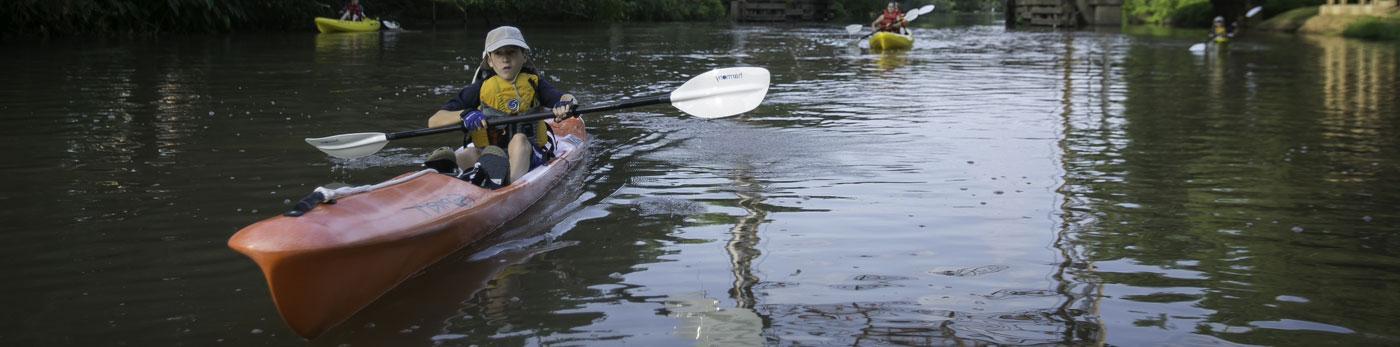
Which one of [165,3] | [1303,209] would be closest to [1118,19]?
[165,3]

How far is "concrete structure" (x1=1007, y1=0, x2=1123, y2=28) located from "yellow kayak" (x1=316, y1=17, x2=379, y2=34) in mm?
24582

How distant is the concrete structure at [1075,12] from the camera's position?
4673 cm

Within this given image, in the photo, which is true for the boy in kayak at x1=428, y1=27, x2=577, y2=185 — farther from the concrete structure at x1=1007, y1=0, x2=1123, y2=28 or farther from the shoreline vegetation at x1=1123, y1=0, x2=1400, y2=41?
the concrete structure at x1=1007, y1=0, x2=1123, y2=28

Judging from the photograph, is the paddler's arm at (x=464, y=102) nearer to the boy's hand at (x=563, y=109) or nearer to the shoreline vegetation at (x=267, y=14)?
the boy's hand at (x=563, y=109)

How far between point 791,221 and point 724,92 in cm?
151

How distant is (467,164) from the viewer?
24.7 feet

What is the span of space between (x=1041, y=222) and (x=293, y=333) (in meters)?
4.17

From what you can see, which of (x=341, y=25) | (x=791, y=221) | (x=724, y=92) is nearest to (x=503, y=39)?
(x=724, y=92)

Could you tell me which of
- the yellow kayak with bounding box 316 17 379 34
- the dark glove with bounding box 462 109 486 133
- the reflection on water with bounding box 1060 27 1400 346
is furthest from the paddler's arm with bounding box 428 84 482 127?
the yellow kayak with bounding box 316 17 379 34

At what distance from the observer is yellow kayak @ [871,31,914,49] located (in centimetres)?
2723

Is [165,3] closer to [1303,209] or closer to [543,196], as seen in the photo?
[543,196]

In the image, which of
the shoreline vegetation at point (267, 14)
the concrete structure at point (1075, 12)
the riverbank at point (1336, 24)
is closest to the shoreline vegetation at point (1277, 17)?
the riverbank at point (1336, 24)

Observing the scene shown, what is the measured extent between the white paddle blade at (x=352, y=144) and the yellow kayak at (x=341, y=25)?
25.7m

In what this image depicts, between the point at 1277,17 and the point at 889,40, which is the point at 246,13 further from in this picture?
the point at 1277,17
